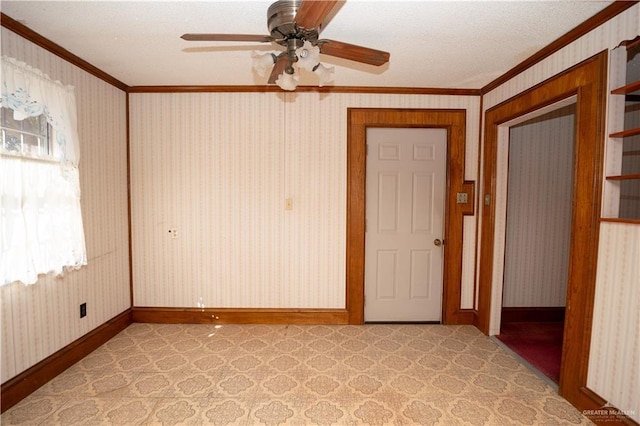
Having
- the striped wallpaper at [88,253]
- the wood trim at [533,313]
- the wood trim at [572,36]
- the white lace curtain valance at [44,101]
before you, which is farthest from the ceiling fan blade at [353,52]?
the wood trim at [533,313]

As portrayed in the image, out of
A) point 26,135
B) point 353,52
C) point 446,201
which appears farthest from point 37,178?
point 446,201

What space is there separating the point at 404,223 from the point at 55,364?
327cm

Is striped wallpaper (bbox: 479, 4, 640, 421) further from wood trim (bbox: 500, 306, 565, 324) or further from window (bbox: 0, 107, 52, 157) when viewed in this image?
window (bbox: 0, 107, 52, 157)

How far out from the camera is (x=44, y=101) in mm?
2234

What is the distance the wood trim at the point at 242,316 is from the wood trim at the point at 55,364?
38cm

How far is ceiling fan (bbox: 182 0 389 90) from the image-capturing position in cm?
158

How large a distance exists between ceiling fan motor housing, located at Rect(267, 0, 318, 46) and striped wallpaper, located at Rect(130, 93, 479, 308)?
165 centimetres

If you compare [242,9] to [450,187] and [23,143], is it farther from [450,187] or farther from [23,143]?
[450,187]

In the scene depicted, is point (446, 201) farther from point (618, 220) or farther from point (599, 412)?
point (599, 412)

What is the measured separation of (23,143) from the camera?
2.11 m

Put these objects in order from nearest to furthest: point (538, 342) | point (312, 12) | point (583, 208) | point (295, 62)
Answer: point (312, 12), point (295, 62), point (583, 208), point (538, 342)

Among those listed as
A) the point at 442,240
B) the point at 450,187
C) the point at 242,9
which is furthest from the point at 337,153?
the point at 242,9

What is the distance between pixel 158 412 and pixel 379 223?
2.48 m

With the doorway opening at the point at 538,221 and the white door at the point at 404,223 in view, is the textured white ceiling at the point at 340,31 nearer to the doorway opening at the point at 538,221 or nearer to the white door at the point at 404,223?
the white door at the point at 404,223
